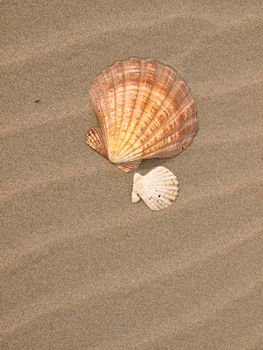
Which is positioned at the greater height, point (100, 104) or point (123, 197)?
point (100, 104)

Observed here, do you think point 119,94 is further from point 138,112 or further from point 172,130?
point 172,130

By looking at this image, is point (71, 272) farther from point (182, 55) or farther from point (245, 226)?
point (182, 55)

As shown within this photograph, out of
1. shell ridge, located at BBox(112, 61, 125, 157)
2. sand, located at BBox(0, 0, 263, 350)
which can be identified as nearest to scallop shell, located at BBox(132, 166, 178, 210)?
sand, located at BBox(0, 0, 263, 350)

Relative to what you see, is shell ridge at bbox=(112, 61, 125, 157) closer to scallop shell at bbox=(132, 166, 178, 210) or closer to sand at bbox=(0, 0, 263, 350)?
sand at bbox=(0, 0, 263, 350)

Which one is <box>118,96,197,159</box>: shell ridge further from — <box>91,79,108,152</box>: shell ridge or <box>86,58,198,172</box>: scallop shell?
<box>91,79,108,152</box>: shell ridge

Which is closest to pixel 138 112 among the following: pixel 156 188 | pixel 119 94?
pixel 119 94

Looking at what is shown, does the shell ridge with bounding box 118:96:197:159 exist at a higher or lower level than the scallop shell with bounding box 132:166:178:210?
higher

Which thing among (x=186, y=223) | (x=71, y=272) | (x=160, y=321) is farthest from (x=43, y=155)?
(x=160, y=321)

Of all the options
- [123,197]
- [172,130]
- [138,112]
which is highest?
[138,112]
